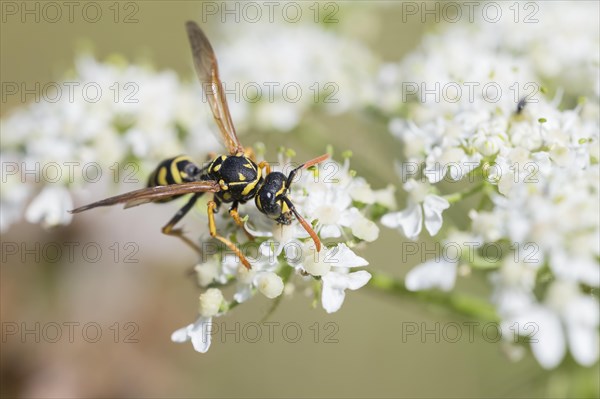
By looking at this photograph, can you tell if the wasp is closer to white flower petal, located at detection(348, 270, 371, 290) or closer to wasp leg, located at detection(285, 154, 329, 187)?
wasp leg, located at detection(285, 154, 329, 187)

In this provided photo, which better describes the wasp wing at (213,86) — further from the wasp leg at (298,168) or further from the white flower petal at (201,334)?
the white flower petal at (201,334)

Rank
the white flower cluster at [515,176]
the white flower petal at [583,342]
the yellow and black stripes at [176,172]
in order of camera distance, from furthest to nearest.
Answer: the yellow and black stripes at [176,172], the white flower cluster at [515,176], the white flower petal at [583,342]

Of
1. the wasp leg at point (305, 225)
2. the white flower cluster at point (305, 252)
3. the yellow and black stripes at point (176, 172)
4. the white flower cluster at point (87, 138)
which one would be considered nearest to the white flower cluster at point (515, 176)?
the white flower cluster at point (305, 252)

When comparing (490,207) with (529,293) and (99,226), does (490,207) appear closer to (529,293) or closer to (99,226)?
(529,293)

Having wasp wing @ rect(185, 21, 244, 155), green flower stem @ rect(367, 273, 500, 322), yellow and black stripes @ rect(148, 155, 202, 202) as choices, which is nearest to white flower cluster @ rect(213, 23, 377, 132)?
wasp wing @ rect(185, 21, 244, 155)

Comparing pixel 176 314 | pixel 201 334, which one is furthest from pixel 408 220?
pixel 176 314

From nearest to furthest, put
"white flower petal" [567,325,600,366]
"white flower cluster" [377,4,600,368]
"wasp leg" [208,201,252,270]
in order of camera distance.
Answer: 1. "white flower petal" [567,325,600,366]
2. "white flower cluster" [377,4,600,368]
3. "wasp leg" [208,201,252,270]

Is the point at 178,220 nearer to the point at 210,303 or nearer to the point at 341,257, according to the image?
the point at 210,303
